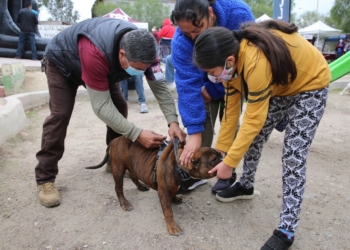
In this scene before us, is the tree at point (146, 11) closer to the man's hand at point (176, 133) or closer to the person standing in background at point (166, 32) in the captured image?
the person standing in background at point (166, 32)

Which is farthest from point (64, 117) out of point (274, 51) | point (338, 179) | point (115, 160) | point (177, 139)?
point (338, 179)

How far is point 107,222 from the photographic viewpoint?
2.79m

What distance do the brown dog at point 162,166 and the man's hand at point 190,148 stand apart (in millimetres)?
39

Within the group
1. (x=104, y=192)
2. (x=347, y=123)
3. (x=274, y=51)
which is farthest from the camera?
(x=347, y=123)

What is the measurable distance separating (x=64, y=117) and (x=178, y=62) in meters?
1.31

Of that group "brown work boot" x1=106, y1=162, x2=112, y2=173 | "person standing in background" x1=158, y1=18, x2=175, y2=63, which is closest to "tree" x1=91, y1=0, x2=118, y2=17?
"person standing in background" x1=158, y1=18, x2=175, y2=63

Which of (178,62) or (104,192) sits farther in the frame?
(104,192)

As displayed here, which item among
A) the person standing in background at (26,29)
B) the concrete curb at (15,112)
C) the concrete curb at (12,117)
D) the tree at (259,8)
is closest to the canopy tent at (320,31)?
the person standing in background at (26,29)

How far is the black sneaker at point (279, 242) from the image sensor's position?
2314 mm

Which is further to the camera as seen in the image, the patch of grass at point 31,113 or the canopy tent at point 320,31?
the canopy tent at point 320,31

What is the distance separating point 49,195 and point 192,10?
2.26 metres

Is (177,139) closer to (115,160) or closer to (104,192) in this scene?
(115,160)

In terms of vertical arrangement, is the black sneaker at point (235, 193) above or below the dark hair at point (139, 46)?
below

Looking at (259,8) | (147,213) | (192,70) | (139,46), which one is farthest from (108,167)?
(259,8)
